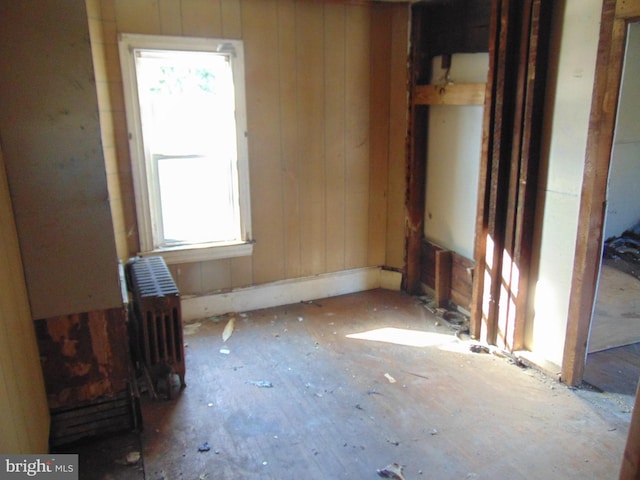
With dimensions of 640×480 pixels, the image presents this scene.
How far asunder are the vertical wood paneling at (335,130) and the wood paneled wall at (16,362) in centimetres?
235

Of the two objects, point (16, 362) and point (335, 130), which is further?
point (335, 130)

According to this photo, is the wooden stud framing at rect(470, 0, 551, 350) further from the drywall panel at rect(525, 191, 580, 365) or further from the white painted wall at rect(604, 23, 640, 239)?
the white painted wall at rect(604, 23, 640, 239)

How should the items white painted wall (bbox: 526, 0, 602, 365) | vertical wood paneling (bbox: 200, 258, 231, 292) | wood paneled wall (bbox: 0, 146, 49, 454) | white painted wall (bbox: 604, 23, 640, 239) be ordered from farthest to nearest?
white painted wall (bbox: 604, 23, 640, 239) < vertical wood paneling (bbox: 200, 258, 231, 292) < white painted wall (bbox: 526, 0, 602, 365) < wood paneled wall (bbox: 0, 146, 49, 454)

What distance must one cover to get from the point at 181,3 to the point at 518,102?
217 cm

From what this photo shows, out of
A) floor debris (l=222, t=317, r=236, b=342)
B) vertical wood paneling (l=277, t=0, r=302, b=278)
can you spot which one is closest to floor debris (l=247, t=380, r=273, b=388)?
floor debris (l=222, t=317, r=236, b=342)

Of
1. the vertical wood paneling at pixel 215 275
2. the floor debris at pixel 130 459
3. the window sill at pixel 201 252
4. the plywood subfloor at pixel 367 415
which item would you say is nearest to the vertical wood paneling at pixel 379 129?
the plywood subfloor at pixel 367 415

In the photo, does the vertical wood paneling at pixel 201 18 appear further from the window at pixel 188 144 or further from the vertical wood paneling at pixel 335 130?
the vertical wood paneling at pixel 335 130

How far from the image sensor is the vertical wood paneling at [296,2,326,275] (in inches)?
139

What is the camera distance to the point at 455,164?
361 cm

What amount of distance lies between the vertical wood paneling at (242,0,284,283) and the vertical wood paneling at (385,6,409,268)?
92cm

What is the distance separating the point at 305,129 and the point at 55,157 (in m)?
2.01

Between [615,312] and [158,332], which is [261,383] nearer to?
[158,332]

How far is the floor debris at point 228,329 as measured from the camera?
340 cm

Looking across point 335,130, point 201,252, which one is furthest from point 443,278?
point 201,252
